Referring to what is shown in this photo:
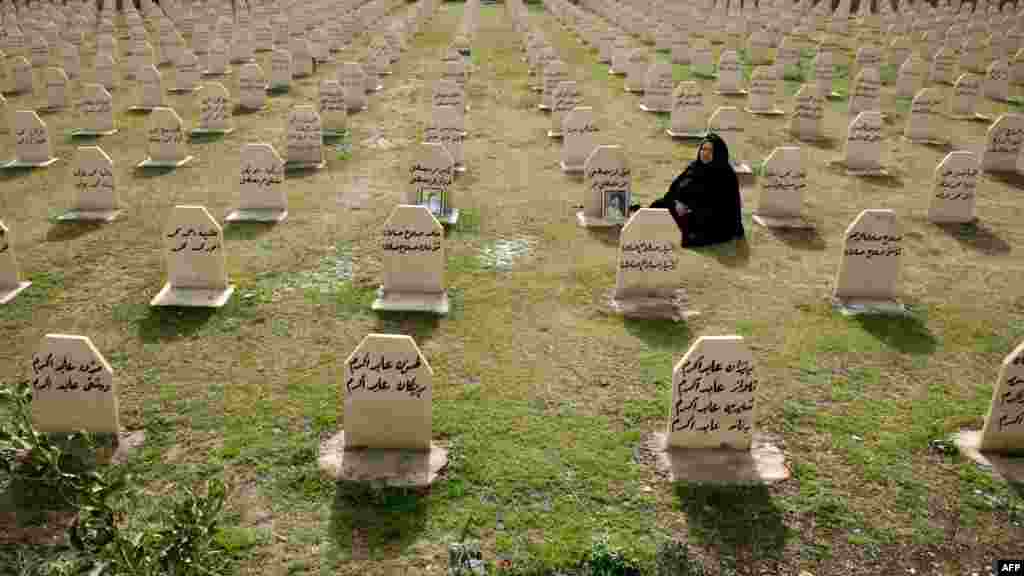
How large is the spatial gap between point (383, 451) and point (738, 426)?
243 cm

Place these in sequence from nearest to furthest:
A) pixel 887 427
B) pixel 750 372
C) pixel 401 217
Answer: pixel 750 372 < pixel 887 427 < pixel 401 217

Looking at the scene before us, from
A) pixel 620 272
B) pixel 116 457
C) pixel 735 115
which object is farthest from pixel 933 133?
pixel 116 457

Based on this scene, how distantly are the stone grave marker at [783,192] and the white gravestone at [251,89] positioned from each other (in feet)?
34.0

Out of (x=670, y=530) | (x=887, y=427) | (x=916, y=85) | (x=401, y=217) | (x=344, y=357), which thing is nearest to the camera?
(x=670, y=530)

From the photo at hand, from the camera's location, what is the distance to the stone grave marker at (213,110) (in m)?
14.0

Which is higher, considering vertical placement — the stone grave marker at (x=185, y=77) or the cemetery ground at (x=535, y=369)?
the stone grave marker at (x=185, y=77)

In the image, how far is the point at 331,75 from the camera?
65.1ft

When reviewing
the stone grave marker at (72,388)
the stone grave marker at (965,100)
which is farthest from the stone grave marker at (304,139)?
the stone grave marker at (965,100)

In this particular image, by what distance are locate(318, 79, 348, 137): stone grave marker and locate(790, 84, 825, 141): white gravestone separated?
8.18m

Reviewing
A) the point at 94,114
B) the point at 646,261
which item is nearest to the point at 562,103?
the point at 646,261

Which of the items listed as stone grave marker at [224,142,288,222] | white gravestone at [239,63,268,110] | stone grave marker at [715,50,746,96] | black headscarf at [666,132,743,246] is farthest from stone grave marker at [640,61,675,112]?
stone grave marker at [224,142,288,222]

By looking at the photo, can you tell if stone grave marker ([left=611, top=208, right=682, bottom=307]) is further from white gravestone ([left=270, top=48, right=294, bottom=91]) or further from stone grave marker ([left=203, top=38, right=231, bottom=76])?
stone grave marker ([left=203, top=38, right=231, bottom=76])

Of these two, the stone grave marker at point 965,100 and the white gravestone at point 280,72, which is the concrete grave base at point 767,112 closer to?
the stone grave marker at point 965,100

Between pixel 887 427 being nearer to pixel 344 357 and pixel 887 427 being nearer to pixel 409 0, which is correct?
pixel 344 357
